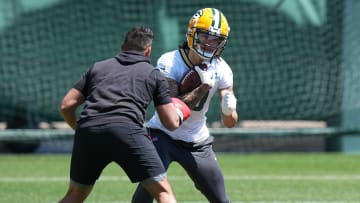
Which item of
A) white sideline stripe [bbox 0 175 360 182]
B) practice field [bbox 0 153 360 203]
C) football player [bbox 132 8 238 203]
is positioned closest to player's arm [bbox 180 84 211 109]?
football player [bbox 132 8 238 203]

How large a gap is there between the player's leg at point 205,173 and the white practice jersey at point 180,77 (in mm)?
119

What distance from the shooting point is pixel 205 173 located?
6.40m

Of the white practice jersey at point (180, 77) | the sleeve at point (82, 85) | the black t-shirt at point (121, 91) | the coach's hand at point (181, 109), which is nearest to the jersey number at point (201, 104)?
the white practice jersey at point (180, 77)

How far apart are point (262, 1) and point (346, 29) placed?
1.32m

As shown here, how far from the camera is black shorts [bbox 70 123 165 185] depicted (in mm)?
5691

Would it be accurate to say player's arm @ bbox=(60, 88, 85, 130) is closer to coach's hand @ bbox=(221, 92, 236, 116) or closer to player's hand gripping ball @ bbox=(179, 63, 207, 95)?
player's hand gripping ball @ bbox=(179, 63, 207, 95)

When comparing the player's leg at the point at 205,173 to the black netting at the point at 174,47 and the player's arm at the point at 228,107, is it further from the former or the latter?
the black netting at the point at 174,47

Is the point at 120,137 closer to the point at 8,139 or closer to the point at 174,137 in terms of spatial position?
the point at 174,137

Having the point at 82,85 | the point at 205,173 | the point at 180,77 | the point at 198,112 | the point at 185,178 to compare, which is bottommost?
the point at 185,178

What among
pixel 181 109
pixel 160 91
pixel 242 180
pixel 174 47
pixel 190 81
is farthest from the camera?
pixel 174 47

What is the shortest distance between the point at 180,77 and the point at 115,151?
0.93 metres

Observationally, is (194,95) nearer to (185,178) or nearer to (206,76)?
(206,76)

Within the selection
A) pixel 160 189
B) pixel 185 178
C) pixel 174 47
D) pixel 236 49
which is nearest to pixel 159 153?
pixel 160 189

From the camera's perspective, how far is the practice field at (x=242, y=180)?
8.82 metres
